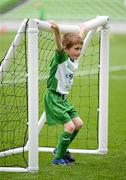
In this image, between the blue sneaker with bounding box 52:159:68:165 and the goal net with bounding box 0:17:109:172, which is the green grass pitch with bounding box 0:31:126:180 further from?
the goal net with bounding box 0:17:109:172

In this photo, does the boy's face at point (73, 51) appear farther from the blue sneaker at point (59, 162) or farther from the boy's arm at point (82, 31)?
the blue sneaker at point (59, 162)

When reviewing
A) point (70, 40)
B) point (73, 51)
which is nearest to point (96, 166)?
point (73, 51)

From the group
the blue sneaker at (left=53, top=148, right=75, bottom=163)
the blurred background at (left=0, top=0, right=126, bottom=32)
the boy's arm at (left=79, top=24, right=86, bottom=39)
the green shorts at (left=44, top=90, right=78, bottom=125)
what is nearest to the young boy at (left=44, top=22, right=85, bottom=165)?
the green shorts at (left=44, top=90, right=78, bottom=125)

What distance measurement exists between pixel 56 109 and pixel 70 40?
0.71 m

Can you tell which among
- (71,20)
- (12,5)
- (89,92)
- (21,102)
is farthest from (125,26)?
(21,102)

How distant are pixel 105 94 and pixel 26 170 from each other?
1548 mm

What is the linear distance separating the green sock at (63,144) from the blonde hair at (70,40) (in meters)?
0.89

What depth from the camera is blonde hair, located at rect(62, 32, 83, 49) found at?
22.5 ft

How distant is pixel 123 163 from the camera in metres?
7.21

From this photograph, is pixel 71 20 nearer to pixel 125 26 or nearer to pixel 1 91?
pixel 125 26

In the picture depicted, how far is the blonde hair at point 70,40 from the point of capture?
6871 millimetres

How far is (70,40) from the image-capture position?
6.88 metres

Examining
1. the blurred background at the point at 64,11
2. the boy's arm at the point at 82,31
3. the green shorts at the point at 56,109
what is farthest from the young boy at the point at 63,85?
the blurred background at the point at 64,11

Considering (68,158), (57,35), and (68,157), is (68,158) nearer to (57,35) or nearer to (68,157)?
(68,157)
